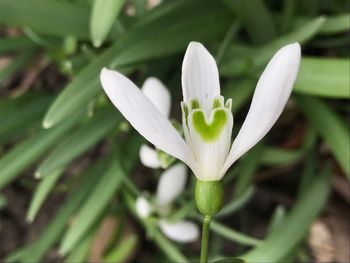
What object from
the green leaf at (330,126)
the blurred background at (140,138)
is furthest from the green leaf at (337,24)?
the green leaf at (330,126)

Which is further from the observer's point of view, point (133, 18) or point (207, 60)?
point (133, 18)

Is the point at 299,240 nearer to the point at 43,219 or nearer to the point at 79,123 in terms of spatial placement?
the point at 79,123

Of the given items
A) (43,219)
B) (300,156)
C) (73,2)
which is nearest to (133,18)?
(73,2)

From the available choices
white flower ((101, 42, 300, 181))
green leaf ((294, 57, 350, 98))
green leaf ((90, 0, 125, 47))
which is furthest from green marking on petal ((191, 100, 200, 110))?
green leaf ((294, 57, 350, 98))

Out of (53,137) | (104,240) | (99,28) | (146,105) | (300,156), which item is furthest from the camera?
(104,240)

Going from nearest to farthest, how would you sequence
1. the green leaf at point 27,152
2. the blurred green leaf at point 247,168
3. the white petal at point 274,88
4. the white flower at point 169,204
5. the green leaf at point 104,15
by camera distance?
the white petal at point 274,88 → the green leaf at point 104,15 → the green leaf at point 27,152 → the white flower at point 169,204 → the blurred green leaf at point 247,168

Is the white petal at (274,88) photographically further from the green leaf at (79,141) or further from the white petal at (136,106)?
the green leaf at (79,141)

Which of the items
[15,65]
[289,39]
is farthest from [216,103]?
[15,65]

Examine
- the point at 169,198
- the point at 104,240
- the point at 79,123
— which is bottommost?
the point at 104,240
